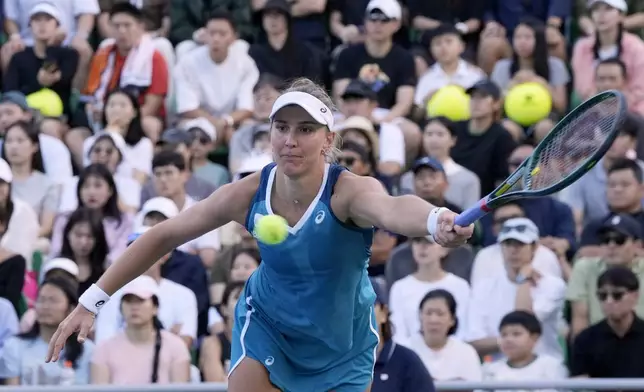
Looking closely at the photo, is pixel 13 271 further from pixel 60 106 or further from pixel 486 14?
pixel 486 14

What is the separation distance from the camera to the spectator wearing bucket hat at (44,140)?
35.8ft

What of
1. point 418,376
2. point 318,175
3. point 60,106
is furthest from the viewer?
point 60,106

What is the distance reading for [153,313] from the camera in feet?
29.0

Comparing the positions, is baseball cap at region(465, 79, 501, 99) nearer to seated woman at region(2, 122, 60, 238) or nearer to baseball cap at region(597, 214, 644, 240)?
baseball cap at region(597, 214, 644, 240)

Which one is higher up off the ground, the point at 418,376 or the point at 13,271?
the point at 13,271

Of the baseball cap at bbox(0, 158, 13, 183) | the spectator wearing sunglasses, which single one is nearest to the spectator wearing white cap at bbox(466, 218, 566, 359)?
the spectator wearing sunglasses

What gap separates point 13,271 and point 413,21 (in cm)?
488

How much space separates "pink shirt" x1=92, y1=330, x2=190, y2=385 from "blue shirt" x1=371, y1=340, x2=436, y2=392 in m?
1.49

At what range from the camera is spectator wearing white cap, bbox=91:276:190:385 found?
8.66 m

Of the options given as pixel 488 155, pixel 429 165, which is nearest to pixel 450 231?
pixel 429 165

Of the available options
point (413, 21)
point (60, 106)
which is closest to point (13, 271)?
point (60, 106)

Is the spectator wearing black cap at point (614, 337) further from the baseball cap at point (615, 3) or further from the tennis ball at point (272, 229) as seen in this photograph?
the tennis ball at point (272, 229)

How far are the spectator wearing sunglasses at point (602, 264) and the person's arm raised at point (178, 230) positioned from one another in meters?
3.79

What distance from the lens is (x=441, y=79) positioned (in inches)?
463
